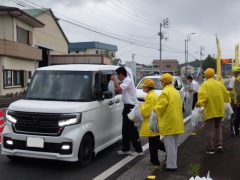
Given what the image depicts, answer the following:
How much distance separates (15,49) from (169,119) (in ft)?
95.6

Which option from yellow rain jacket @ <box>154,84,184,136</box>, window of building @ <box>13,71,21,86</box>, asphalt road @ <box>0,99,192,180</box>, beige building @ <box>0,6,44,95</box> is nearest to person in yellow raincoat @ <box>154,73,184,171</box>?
yellow rain jacket @ <box>154,84,184,136</box>

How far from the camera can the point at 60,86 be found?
7.39 metres

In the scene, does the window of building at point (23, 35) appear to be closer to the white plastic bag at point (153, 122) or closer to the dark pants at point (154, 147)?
the dark pants at point (154, 147)

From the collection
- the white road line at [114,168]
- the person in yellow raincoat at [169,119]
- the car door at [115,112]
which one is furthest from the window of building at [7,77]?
the person in yellow raincoat at [169,119]

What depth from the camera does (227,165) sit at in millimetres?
6996

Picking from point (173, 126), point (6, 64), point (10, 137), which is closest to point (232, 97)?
point (173, 126)

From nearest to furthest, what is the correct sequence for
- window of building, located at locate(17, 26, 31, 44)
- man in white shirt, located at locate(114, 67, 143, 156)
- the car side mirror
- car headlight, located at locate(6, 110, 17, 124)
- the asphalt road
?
the asphalt road, car headlight, located at locate(6, 110, 17, 124), the car side mirror, man in white shirt, located at locate(114, 67, 143, 156), window of building, located at locate(17, 26, 31, 44)

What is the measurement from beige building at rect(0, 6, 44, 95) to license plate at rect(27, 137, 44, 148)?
86.2 feet

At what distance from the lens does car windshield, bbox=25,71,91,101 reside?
7.22 metres

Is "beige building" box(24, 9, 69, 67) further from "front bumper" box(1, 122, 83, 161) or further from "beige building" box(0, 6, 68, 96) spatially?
"front bumper" box(1, 122, 83, 161)

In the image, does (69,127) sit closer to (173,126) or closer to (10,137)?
(10,137)

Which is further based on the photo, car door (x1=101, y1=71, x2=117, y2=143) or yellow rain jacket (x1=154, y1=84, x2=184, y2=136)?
car door (x1=101, y1=71, x2=117, y2=143)

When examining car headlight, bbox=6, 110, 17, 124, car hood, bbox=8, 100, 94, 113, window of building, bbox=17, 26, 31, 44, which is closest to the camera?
car hood, bbox=8, 100, 94, 113

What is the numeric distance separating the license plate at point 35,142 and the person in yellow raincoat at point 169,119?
6.76ft
